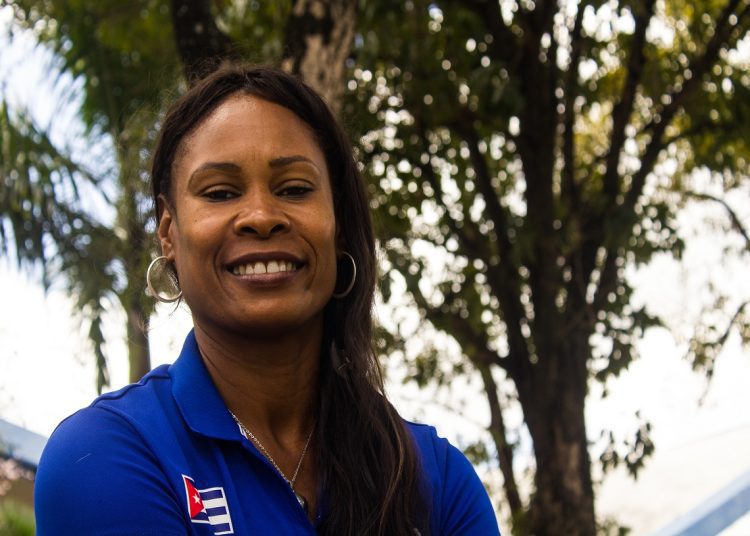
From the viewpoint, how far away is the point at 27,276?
6223mm

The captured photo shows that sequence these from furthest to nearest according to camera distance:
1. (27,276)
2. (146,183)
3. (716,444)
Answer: (716,444)
(27,276)
(146,183)

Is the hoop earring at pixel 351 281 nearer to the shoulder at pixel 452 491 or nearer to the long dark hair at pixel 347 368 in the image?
the long dark hair at pixel 347 368

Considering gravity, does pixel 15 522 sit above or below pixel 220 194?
below

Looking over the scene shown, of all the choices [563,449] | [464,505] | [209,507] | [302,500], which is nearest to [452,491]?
[464,505]

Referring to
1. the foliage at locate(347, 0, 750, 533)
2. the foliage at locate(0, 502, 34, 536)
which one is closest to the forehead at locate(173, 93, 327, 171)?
the foliage at locate(0, 502, 34, 536)

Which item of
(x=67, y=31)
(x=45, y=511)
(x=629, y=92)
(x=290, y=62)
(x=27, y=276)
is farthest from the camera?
(x=67, y=31)

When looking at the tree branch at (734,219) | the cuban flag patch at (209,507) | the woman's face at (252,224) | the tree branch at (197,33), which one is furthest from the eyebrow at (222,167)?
the tree branch at (734,219)

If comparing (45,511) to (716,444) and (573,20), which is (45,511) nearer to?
(573,20)

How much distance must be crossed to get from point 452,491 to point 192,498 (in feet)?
1.85

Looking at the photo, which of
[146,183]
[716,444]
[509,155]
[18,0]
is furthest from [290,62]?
[716,444]

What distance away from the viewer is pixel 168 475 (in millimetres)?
1872

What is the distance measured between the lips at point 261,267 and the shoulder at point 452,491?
47 centimetres

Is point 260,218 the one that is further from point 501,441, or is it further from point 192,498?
point 501,441

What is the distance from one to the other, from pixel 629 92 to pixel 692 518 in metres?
4.16
